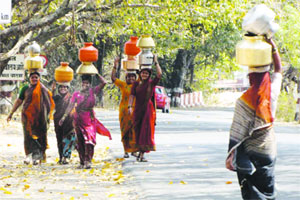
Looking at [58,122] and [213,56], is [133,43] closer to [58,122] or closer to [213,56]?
[58,122]

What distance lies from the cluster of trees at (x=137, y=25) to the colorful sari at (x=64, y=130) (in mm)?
4329

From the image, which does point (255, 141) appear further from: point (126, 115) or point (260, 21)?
point (126, 115)

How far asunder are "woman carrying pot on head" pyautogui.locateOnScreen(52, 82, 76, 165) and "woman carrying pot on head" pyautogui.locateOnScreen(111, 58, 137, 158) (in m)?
0.90

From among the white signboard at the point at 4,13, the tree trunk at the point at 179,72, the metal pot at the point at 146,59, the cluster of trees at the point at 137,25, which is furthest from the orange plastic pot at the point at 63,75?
the tree trunk at the point at 179,72

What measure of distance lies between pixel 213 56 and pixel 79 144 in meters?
37.2

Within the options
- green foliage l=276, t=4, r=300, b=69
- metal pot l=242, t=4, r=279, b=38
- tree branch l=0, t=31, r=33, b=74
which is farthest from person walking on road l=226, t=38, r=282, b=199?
green foliage l=276, t=4, r=300, b=69

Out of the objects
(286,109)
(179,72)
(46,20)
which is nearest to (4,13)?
(46,20)

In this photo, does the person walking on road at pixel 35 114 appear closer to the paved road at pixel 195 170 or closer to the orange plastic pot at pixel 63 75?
the orange plastic pot at pixel 63 75

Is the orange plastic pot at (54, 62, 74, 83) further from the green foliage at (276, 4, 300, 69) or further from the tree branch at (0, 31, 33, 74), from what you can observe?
the green foliage at (276, 4, 300, 69)

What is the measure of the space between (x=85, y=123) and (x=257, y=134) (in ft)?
20.4

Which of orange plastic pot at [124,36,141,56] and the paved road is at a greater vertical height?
orange plastic pot at [124,36,141,56]

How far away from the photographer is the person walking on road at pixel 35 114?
1298 centimetres

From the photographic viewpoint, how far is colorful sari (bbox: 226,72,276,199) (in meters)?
6.60

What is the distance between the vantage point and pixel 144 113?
13.3 meters
